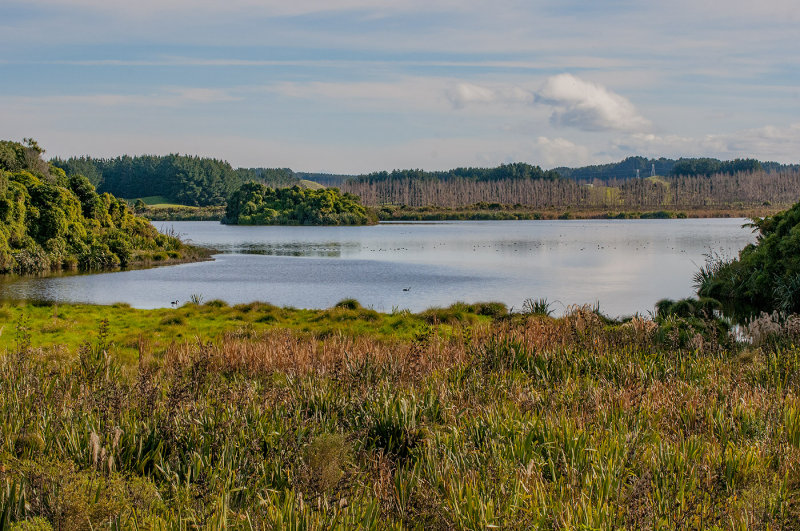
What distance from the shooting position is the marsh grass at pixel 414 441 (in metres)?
4.84

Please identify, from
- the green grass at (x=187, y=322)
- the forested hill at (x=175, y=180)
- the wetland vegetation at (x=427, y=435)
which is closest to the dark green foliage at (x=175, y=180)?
the forested hill at (x=175, y=180)

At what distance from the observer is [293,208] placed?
11631 centimetres

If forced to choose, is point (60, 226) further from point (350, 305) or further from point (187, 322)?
point (350, 305)

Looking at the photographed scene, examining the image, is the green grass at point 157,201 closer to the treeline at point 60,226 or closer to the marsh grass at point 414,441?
the treeline at point 60,226

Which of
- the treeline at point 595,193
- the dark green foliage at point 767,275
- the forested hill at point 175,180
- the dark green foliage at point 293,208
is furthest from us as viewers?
the forested hill at point 175,180

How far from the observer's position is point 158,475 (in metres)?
6.06

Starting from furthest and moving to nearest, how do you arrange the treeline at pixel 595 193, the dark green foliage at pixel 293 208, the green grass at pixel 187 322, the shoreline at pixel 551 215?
the treeline at pixel 595 193 → the shoreline at pixel 551 215 → the dark green foliage at pixel 293 208 → the green grass at pixel 187 322

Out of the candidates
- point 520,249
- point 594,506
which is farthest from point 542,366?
point 520,249

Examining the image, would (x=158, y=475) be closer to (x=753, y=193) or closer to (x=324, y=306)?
(x=324, y=306)

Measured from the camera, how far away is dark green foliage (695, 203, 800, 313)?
856 inches

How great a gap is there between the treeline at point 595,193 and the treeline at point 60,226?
122478mm

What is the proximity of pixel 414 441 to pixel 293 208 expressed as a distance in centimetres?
11139

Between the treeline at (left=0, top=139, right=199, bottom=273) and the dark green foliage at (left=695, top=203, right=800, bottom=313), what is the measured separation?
32.4 metres

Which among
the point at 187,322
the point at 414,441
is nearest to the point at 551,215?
the point at 187,322
